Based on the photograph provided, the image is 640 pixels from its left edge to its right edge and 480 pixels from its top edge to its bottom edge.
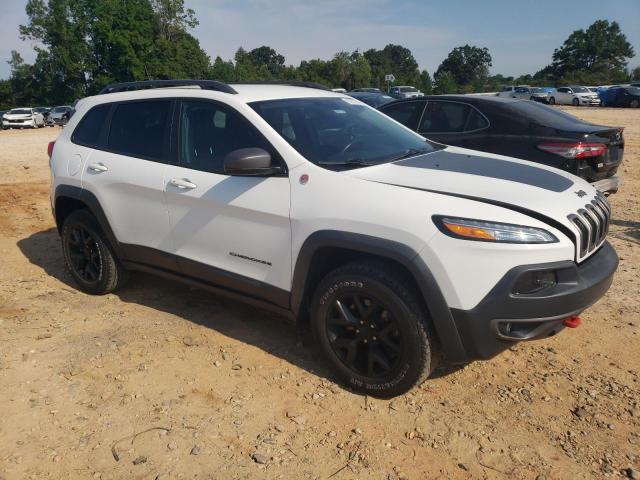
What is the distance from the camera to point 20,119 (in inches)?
1328

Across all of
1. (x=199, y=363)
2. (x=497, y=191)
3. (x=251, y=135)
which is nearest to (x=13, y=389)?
(x=199, y=363)

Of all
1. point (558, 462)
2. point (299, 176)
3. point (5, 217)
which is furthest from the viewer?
point (5, 217)

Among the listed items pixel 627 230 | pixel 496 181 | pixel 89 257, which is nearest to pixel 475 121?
pixel 627 230

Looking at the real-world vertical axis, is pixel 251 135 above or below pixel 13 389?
above

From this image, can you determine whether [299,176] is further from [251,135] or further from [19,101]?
[19,101]

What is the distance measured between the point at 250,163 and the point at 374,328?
3.94ft

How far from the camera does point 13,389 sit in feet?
11.3

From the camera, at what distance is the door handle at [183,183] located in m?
3.78

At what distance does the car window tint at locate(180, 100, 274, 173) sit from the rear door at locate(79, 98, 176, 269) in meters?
0.19

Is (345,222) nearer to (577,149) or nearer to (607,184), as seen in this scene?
(577,149)

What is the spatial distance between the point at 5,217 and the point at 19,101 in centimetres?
6931

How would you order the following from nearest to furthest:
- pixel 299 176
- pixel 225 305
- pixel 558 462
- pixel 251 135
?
pixel 558 462 → pixel 299 176 → pixel 251 135 → pixel 225 305

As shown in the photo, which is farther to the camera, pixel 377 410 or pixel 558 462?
pixel 377 410

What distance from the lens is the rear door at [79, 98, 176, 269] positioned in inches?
160
